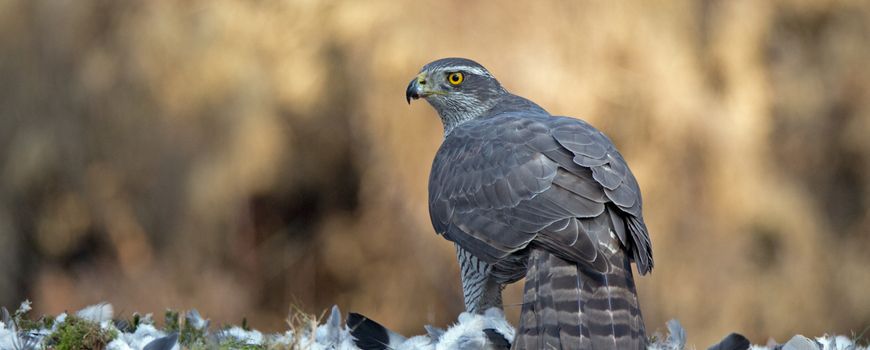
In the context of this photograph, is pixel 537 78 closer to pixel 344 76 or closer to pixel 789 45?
pixel 344 76

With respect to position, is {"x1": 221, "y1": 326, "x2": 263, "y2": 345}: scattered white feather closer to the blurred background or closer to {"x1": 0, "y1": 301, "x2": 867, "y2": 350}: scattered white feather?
{"x1": 0, "y1": 301, "x2": 867, "y2": 350}: scattered white feather

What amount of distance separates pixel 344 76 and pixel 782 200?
9.80 feet

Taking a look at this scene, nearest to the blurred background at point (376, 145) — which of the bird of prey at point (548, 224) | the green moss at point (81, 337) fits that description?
the bird of prey at point (548, 224)

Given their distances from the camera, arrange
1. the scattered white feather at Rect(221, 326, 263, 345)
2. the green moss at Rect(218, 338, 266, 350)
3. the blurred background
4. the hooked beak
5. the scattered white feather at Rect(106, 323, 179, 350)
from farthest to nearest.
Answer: the blurred background, the hooked beak, the scattered white feather at Rect(221, 326, 263, 345), the green moss at Rect(218, 338, 266, 350), the scattered white feather at Rect(106, 323, 179, 350)

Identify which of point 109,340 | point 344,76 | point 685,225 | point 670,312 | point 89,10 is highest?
point 89,10

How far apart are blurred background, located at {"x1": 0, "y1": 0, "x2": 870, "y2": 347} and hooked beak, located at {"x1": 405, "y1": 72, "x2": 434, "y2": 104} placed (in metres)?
1.99

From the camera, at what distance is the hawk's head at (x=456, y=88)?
427cm

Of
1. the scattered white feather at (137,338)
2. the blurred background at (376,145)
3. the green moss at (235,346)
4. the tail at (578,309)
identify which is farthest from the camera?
the blurred background at (376,145)

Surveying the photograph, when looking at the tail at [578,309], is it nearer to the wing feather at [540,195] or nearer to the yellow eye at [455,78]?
the wing feather at [540,195]

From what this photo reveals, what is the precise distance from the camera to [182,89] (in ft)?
22.2

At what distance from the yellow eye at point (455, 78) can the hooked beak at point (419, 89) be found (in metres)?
0.09

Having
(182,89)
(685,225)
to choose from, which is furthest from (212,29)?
(685,225)

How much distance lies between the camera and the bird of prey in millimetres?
2887

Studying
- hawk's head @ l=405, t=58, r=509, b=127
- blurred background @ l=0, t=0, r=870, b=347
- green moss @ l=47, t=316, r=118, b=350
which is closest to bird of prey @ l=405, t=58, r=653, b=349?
hawk's head @ l=405, t=58, r=509, b=127
